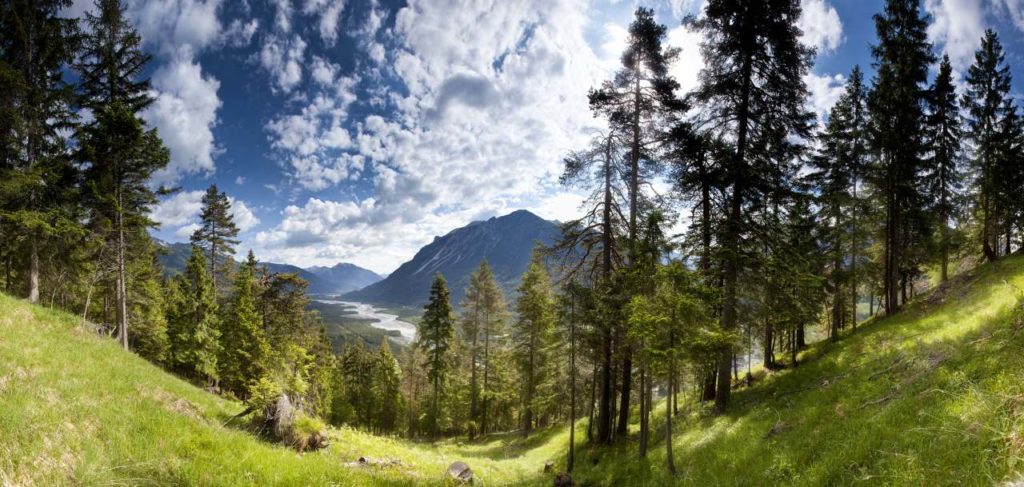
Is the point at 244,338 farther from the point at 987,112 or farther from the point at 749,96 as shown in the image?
Result: the point at 987,112

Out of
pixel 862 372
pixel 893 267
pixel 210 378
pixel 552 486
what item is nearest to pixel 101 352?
pixel 552 486

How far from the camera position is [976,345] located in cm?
919

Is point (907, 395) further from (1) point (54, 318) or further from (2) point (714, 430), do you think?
(1) point (54, 318)

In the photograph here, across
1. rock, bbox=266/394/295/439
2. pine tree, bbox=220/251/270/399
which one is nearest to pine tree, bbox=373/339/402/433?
pine tree, bbox=220/251/270/399

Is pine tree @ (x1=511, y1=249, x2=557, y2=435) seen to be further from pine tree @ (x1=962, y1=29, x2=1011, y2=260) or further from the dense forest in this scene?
pine tree @ (x1=962, y1=29, x2=1011, y2=260)

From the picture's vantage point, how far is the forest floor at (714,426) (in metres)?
5.36

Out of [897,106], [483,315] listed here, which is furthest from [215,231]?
[897,106]

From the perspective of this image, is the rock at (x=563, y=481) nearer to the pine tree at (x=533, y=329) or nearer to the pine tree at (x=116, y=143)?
the pine tree at (x=533, y=329)

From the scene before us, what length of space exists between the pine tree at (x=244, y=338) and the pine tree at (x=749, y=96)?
34255mm

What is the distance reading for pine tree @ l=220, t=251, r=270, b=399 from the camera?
32.3 metres

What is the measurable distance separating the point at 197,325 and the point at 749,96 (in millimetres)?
45743

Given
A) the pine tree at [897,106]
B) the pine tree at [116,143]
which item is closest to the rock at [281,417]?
the pine tree at [116,143]

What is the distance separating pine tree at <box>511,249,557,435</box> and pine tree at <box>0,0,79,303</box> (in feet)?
86.3

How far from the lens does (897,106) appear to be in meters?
22.4
